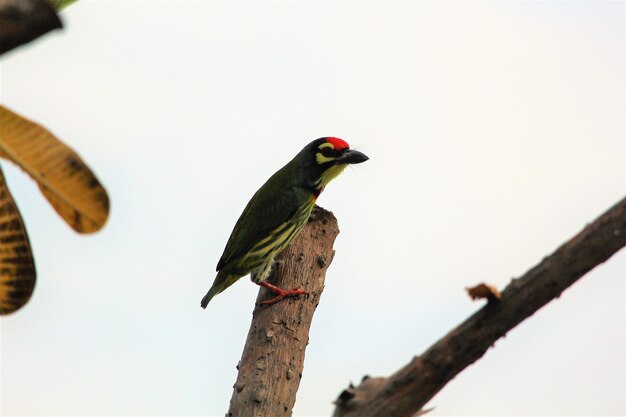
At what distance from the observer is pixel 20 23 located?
0.48 metres

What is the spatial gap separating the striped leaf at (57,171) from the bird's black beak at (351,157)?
4.24 meters

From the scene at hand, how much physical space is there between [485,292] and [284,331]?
7.95 ft

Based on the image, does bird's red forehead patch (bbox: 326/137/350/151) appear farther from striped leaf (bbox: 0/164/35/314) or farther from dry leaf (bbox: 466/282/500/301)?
striped leaf (bbox: 0/164/35/314)

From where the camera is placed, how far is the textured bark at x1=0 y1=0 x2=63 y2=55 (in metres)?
0.47

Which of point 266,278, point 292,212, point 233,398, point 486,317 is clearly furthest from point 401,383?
point 292,212

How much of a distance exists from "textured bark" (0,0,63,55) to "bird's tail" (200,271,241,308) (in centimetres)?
483

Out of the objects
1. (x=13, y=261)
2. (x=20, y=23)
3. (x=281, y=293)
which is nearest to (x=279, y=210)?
(x=281, y=293)

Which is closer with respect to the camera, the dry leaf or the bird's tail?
the dry leaf

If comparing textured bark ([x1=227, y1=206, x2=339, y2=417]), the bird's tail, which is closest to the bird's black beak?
textured bark ([x1=227, y1=206, x2=339, y2=417])

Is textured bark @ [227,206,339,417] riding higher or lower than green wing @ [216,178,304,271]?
lower

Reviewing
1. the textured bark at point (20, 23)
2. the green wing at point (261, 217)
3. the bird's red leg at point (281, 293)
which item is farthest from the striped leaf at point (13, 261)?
the green wing at point (261, 217)

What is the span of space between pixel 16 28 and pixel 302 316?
3.55m

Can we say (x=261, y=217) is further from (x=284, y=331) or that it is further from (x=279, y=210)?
(x=284, y=331)

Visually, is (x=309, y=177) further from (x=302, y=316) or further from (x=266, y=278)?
(x=302, y=316)
